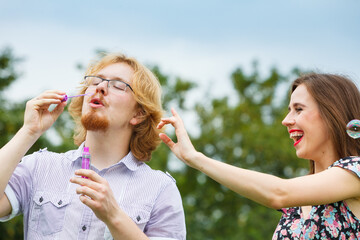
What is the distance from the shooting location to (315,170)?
3117 mm

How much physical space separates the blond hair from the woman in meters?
0.71

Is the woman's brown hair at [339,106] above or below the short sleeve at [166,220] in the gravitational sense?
above

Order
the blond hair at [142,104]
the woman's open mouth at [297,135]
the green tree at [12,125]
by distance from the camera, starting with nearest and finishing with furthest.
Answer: the woman's open mouth at [297,135]
the blond hair at [142,104]
the green tree at [12,125]

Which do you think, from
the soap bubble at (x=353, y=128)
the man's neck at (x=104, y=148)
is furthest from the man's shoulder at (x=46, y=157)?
the soap bubble at (x=353, y=128)

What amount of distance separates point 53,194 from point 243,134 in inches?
714

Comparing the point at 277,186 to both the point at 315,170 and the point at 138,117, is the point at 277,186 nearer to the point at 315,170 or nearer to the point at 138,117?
the point at 315,170

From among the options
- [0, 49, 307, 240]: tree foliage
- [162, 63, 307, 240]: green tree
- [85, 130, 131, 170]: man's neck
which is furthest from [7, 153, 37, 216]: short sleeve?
[162, 63, 307, 240]: green tree

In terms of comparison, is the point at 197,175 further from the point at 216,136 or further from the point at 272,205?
the point at 272,205

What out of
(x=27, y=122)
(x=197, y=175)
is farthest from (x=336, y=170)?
(x=197, y=175)

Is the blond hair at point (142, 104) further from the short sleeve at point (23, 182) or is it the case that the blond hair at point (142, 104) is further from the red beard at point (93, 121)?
the short sleeve at point (23, 182)

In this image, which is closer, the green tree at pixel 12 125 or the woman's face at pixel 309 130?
the woman's face at pixel 309 130

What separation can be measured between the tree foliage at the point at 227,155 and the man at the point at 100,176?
1250cm

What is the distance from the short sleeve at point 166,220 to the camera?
10.3 feet

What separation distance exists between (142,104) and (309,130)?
1355mm
